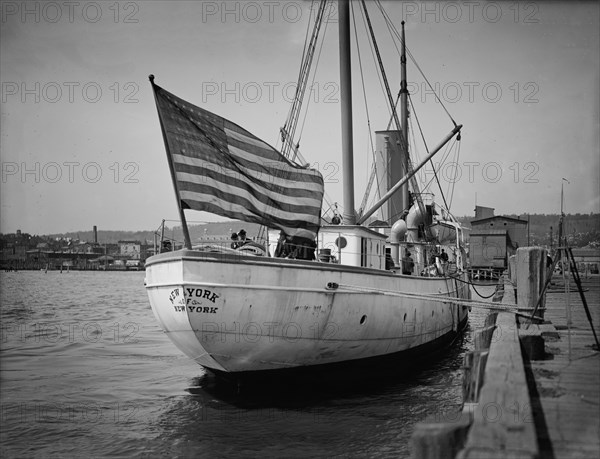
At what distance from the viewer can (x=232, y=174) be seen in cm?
1159

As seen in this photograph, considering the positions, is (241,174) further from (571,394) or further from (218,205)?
(571,394)

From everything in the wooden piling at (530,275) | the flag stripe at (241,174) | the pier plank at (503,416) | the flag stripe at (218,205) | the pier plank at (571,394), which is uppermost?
the flag stripe at (241,174)

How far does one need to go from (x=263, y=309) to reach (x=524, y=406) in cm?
720

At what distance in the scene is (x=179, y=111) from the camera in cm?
1113

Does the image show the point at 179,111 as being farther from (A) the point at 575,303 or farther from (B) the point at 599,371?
(A) the point at 575,303

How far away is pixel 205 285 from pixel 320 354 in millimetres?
3445

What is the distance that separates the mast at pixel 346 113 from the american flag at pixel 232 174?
3373 millimetres

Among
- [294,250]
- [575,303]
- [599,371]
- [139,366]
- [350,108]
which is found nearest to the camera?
[599,371]

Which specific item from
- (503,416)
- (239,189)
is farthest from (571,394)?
(239,189)

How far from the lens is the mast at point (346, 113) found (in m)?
16.3

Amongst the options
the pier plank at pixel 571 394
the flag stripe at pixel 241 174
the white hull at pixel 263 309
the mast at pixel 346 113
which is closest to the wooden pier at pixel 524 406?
the pier plank at pixel 571 394

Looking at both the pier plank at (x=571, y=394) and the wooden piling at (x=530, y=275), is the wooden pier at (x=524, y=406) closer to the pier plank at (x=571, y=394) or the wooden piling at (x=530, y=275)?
the pier plank at (x=571, y=394)

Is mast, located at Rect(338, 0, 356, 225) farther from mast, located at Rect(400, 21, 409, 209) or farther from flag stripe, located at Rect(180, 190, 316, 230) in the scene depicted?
mast, located at Rect(400, 21, 409, 209)

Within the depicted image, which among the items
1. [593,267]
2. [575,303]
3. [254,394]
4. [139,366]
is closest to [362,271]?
[254,394]
